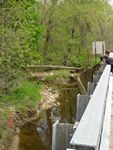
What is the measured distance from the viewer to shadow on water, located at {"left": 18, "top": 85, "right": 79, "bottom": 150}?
1294 centimetres

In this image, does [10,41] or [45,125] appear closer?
[10,41]

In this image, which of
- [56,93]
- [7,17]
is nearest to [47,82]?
[56,93]

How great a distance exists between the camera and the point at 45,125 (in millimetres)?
15742

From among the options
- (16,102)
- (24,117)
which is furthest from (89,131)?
(16,102)

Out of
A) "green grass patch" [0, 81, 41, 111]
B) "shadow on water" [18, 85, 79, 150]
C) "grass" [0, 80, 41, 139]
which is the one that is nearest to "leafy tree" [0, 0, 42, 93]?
"grass" [0, 80, 41, 139]

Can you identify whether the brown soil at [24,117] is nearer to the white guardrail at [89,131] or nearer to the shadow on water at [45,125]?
the shadow on water at [45,125]

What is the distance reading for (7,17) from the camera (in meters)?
11.3

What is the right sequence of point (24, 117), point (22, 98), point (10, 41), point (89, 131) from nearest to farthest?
1. point (89, 131)
2. point (10, 41)
3. point (24, 117)
4. point (22, 98)

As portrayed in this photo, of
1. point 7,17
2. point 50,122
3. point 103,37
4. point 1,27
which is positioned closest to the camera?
point 1,27

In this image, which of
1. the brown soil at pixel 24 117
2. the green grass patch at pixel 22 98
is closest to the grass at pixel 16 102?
the green grass patch at pixel 22 98

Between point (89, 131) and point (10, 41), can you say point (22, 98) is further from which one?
point (89, 131)

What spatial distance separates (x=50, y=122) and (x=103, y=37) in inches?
1102

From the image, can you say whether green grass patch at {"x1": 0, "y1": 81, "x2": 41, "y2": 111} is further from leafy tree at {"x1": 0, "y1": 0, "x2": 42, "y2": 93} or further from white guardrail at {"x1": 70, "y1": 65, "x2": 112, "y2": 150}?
white guardrail at {"x1": 70, "y1": 65, "x2": 112, "y2": 150}

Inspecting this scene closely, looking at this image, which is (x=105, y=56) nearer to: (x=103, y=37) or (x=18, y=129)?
(x=18, y=129)
